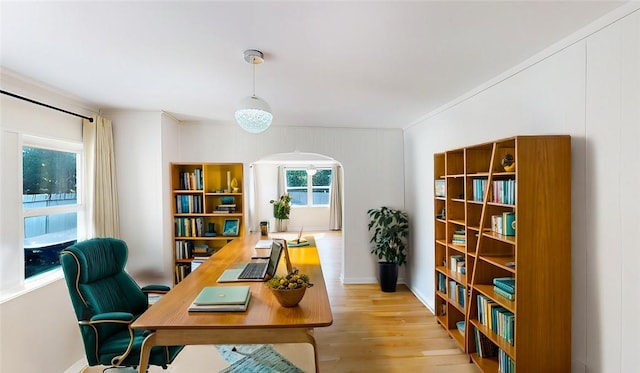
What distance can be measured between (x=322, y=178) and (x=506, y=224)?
7.94 metres

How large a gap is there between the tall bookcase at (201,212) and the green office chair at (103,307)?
1573 millimetres

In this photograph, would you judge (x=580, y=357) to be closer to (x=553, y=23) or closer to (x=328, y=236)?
(x=553, y=23)

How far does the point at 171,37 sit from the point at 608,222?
8.99 feet

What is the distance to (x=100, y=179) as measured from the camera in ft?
10.5

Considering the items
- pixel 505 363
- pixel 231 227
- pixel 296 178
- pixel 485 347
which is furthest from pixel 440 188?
pixel 296 178

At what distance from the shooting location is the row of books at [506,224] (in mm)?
2105

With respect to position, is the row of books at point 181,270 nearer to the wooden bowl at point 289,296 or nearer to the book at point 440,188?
the wooden bowl at point 289,296

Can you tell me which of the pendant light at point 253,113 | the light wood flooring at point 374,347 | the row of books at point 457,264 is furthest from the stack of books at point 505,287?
the pendant light at point 253,113

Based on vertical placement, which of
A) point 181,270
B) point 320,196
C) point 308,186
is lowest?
point 181,270

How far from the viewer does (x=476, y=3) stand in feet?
4.80

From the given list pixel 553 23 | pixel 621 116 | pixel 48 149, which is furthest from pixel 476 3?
pixel 48 149

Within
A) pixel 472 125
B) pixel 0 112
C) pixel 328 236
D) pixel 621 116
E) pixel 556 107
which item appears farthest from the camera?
pixel 328 236

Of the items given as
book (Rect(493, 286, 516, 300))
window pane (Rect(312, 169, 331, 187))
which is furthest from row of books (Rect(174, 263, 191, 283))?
window pane (Rect(312, 169, 331, 187))

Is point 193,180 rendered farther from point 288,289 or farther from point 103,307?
point 288,289
